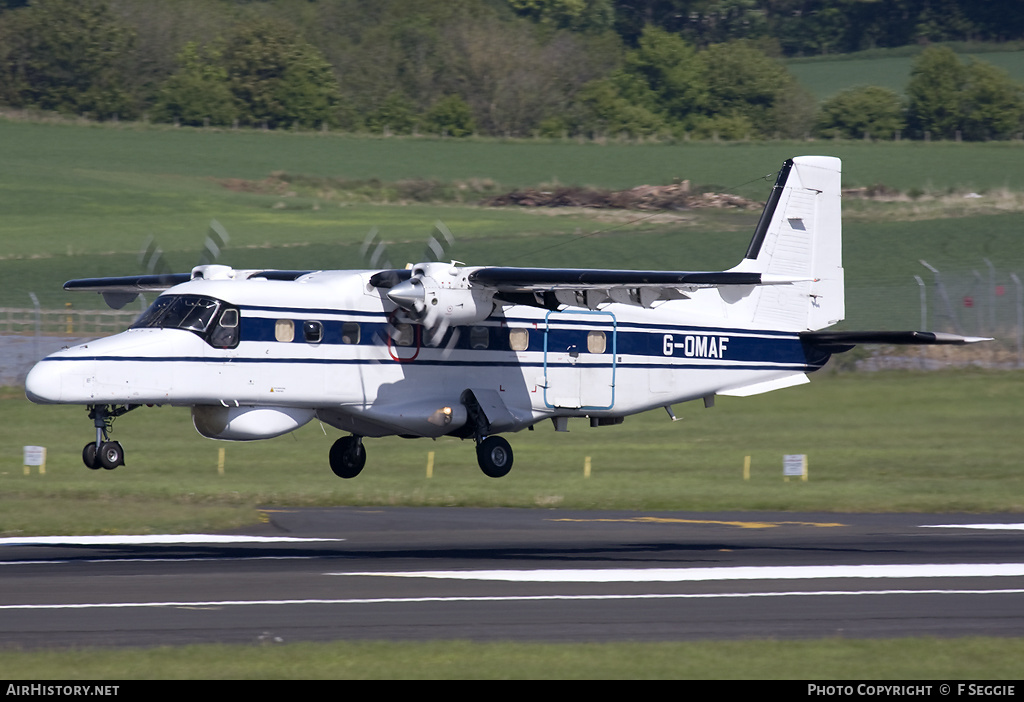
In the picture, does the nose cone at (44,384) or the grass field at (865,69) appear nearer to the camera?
the nose cone at (44,384)

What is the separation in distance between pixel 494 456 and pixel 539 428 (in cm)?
2435

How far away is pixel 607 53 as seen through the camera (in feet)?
427

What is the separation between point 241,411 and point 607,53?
359 feet

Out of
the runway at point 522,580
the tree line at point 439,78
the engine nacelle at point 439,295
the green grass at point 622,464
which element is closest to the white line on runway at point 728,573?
the runway at point 522,580

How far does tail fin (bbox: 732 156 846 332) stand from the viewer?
103 feet

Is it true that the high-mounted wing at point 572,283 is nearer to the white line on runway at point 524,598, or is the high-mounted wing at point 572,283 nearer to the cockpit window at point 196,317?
the cockpit window at point 196,317

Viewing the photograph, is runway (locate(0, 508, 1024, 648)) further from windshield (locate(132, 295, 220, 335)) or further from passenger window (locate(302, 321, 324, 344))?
windshield (locate(132, 295, 220, 335))

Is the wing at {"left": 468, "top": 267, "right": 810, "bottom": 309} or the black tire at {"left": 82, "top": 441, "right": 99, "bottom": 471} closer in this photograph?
the black tire at {"left": 82, "top": 441, "right": 99, "bottom": 471}

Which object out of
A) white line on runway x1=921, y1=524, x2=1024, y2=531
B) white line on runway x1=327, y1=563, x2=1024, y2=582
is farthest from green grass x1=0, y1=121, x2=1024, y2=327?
white line on runway x1=327, y1=563, x2=1024, y2=582

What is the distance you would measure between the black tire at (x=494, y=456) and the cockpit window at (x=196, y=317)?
5.55 meters

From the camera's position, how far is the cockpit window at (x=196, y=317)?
80.6 feet

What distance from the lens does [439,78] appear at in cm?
11781

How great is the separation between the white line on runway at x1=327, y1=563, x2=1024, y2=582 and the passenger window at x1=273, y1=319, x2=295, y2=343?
174 inches

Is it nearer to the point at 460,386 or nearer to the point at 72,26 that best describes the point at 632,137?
the point at 72,26
